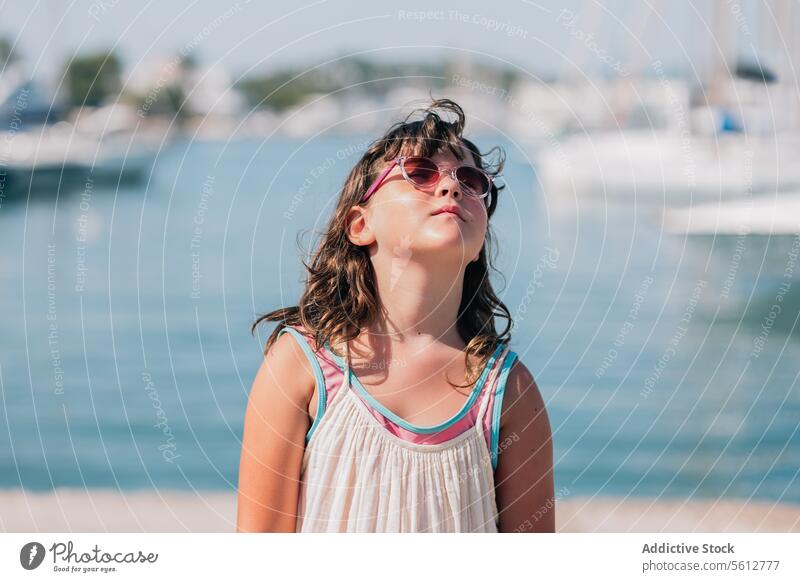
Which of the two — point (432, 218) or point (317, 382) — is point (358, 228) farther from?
point (317, 382)

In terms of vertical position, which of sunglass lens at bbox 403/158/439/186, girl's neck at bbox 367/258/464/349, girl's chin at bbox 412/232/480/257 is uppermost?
sunglass lens at bbox 403/158/439/186

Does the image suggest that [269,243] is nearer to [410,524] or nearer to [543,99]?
[543,99]

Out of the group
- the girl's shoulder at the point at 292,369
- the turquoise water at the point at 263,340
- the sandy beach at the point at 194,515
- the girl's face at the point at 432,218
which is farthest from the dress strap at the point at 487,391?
the sandy beach at the point at 194,515

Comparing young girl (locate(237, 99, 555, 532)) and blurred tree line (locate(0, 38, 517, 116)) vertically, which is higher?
blurred tree line (locate(0, 38, 517, 116))

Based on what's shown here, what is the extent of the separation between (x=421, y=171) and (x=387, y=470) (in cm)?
51

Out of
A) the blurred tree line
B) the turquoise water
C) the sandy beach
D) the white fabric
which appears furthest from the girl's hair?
the blurred tree line

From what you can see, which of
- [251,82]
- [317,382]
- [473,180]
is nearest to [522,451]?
[317,382]

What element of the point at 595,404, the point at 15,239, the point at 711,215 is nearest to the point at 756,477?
the point at 595,404

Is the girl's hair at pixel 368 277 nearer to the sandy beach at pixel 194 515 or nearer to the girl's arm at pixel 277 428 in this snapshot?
the girl's arm at pixel 277 428

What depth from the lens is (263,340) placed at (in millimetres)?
7715

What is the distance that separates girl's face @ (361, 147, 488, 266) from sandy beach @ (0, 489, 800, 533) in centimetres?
163

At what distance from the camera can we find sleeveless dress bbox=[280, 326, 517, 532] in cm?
186

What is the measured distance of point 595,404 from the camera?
333 inches

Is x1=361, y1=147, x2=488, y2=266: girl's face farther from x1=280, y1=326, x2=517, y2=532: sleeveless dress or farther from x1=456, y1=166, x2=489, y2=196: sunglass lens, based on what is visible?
x1=280, y1=326, x2=517, y2=532: sleeveless dress
